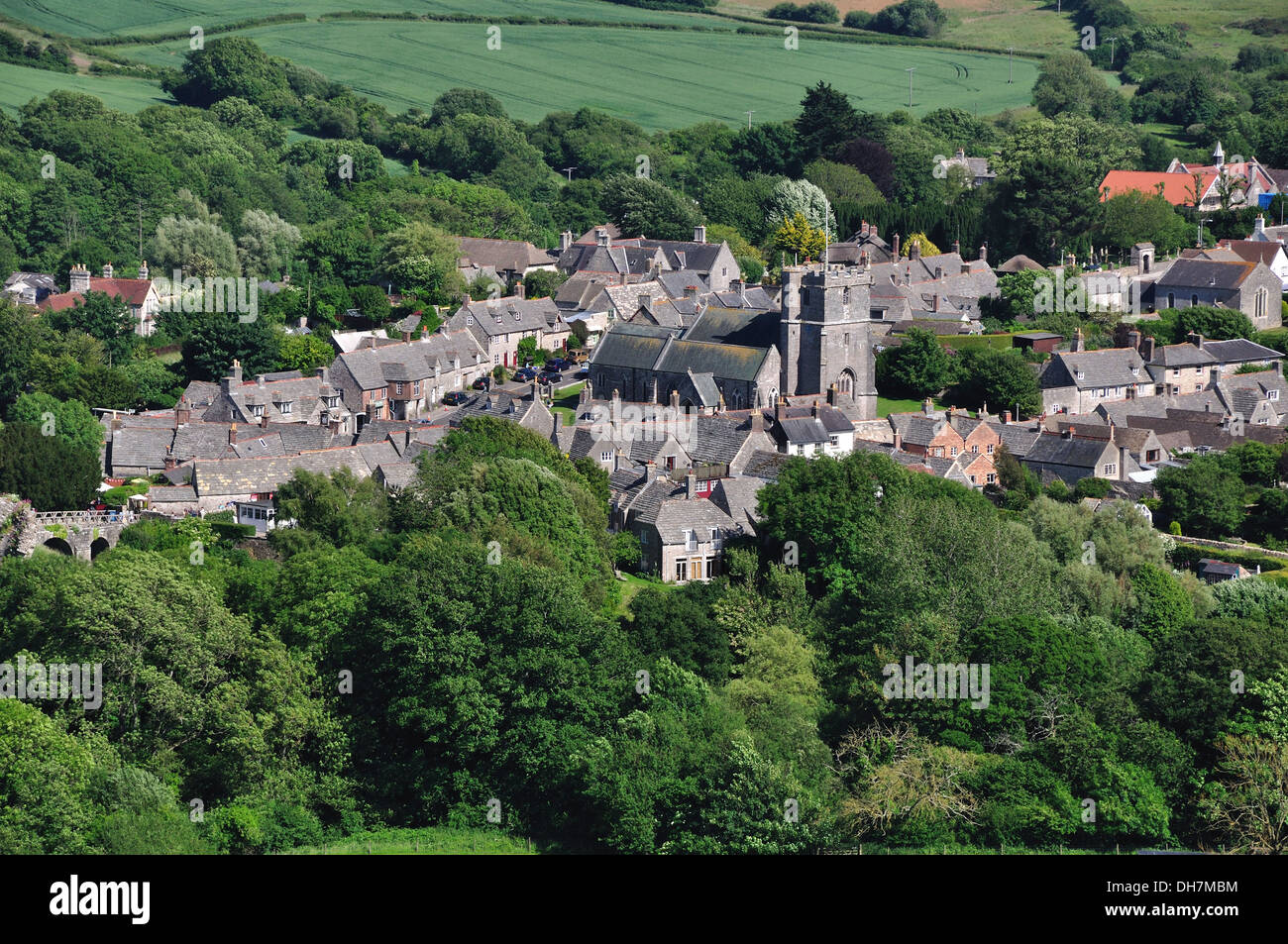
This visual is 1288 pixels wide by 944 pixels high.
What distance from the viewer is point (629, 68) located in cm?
15688

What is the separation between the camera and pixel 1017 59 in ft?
541

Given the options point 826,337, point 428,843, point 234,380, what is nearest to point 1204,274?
point 826,337

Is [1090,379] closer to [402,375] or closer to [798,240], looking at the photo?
[402,375]

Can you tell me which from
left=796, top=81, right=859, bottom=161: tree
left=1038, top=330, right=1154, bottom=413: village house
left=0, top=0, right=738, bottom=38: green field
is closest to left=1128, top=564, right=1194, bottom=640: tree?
left=1038, top=330, right=1154, bottom=413: village house

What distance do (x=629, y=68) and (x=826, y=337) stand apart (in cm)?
8996

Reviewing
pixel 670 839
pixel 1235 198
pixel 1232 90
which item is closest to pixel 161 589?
pixel 670 839

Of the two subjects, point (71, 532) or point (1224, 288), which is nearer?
point (71, 532)

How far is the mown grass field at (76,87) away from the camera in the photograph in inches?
5172

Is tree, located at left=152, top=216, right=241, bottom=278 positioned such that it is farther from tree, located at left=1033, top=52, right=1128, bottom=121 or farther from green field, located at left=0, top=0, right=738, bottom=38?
tree, located at left=1033, top=52, right=1128, bottom=121

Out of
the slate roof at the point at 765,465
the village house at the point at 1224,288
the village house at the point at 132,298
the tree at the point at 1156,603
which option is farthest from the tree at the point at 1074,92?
the tree at the point at 1156,603

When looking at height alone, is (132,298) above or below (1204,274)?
below

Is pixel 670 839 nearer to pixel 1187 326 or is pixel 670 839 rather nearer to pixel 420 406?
pixel 420 406

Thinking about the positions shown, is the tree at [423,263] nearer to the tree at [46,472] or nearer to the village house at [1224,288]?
the tree at [46,472]
